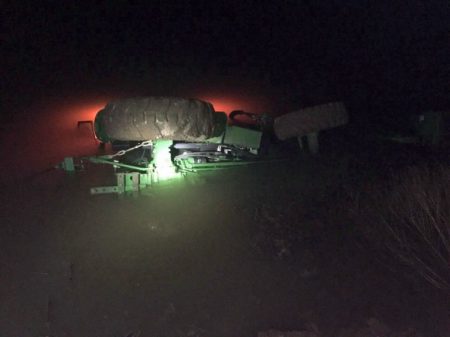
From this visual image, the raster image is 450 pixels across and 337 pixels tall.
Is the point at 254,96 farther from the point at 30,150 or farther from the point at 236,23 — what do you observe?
the point at 236,23

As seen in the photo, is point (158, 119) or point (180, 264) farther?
point (158, 119)

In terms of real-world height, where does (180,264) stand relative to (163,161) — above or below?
below

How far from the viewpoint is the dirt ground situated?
3.15 metres

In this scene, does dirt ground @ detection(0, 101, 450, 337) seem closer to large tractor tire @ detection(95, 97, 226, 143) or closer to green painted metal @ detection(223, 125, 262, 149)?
large tractor tire @ detection(95, 97, 226, 143)

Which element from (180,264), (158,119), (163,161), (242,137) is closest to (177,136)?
(158,119)

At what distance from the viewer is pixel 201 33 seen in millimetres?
15852

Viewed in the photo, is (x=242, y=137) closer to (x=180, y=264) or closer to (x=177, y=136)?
(x=177, y=136)

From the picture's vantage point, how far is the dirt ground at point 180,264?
315 cm

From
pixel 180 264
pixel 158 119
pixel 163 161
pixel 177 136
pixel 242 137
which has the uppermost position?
pixel 158 119

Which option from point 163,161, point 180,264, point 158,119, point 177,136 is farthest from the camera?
point 163,161

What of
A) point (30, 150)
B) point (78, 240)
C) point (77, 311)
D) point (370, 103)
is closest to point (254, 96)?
point (370, 103)

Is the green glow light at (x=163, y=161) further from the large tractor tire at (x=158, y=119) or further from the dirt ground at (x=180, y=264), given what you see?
the large tractor tire at (x=158, y=119)

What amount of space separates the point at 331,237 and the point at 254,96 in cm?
686

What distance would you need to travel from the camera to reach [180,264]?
3807mm
